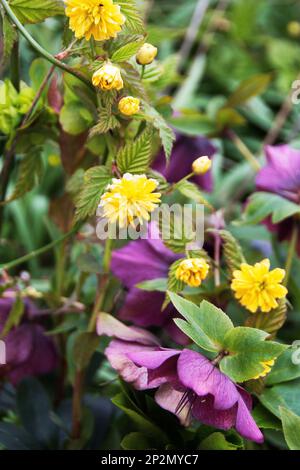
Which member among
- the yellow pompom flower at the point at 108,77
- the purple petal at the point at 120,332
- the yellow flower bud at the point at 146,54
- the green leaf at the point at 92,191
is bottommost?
the purple petal at the point at 120,332

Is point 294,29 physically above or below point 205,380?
above

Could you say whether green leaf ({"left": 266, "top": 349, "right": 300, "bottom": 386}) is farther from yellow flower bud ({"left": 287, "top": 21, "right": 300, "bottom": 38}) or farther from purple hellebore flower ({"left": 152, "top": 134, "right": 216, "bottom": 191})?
yellow flower bud ({"left": 287, "top": 21, "right": 300, "bottom": 38})

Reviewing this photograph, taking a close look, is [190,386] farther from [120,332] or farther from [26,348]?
[26,348]

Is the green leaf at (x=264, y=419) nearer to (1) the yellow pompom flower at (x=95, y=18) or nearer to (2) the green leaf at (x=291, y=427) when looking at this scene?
(2) the green leaf at (x=291, y=427)

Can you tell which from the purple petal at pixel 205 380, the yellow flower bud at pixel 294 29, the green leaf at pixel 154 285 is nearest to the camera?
the purple petal at pixel 205 380

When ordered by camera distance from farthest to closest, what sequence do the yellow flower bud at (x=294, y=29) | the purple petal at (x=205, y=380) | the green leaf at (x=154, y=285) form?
the yellow flower bud at (x=294, y=29) → the green leaf at (x=154, y=285) → the purple petal at (x=205, y=380)

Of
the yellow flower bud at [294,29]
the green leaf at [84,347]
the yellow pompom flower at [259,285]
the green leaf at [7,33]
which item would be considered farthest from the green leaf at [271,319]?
the yellow flower bud at [294,29]

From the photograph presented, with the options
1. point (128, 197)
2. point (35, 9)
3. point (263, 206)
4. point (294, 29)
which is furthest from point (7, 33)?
point (294, 29)
